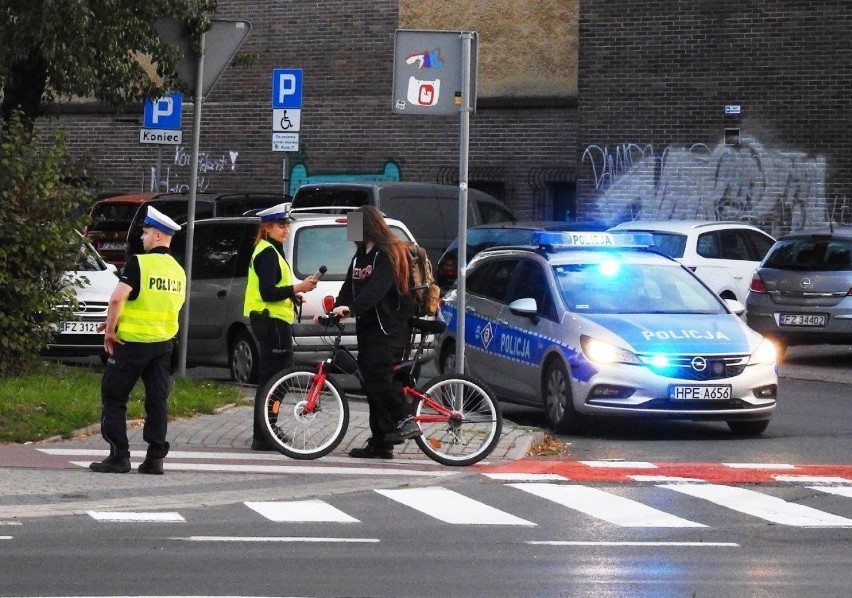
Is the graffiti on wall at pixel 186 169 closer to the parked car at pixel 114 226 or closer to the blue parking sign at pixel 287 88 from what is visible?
the parked car at pixel 114 226

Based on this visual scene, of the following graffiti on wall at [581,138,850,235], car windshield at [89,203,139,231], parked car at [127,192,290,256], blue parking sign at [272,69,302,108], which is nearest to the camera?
parked car at [127,192,290,256]

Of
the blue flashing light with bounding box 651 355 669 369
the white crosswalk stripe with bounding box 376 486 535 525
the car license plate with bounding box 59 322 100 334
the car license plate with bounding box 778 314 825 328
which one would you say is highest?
the car license plate with bounding box 778 314 825 328

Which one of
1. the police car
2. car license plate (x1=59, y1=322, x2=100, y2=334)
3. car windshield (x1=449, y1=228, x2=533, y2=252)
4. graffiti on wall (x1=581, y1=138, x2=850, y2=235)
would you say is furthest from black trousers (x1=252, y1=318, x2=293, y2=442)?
graffiti on wall (x1=581, y1=138, x2=850, y2=235)

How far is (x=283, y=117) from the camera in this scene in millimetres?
24844

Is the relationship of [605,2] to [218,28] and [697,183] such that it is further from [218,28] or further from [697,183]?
[218,28]

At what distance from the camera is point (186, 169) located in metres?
36.5

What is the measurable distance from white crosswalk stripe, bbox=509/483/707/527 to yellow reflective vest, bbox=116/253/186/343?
7.79ft

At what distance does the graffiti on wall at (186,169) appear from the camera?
35875mm

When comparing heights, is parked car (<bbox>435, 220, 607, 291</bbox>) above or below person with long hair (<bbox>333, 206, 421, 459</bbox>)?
above

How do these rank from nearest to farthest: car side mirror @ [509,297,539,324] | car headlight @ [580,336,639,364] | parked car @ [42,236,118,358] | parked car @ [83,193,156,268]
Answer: car headlight @ [580,336,639,364], car side mirror @ [509,297,539,324], parked car @ [42,236,118,358], parked car @ [83,193,156,268]

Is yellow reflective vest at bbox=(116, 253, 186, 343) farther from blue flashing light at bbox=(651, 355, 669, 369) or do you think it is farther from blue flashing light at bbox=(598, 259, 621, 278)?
blue flashing light at bbox=(598, 259, 621, 278)

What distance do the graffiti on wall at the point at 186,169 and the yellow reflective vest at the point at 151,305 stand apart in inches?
947

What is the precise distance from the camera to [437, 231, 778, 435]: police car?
1392 centimetres

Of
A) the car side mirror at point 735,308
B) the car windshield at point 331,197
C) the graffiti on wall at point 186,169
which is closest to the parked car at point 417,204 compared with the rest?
the car windshield at point 331,197
